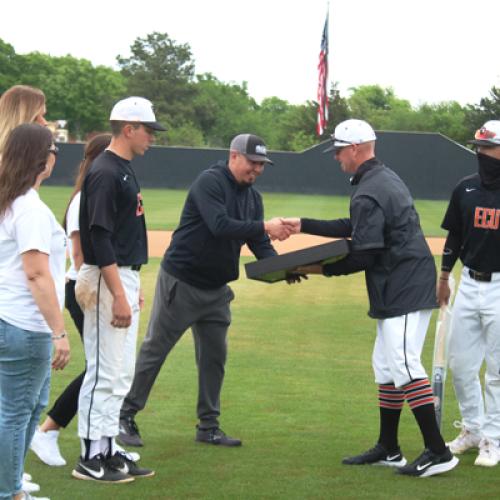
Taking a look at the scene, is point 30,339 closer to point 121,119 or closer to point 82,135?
point 121,119

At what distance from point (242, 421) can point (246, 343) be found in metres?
3.30

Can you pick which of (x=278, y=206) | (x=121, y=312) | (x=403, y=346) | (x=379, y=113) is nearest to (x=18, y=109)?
(x=121, y=312)

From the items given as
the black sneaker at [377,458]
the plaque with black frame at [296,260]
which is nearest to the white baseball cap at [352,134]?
the plaque with black frame at [296,260]

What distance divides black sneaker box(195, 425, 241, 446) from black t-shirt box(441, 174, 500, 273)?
1.96 m

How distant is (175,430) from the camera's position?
24.2ft

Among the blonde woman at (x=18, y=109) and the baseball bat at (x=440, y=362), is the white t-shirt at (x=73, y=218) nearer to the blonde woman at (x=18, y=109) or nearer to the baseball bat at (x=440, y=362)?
the blonde woman at (x=18, y=109)

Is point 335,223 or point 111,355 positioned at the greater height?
point 335,223

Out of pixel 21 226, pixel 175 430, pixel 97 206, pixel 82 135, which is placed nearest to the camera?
pixel 21 226

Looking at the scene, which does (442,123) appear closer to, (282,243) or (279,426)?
(282,243)

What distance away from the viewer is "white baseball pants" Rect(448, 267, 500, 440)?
21.9 feet

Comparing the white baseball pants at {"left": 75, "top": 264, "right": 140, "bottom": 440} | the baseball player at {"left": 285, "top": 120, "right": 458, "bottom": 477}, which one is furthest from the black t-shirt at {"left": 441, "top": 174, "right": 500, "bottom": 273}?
the white baseball pants at {"left": 75, "top": 264, "right": 140, "bottom": 440}

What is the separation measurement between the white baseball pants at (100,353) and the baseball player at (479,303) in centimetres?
222

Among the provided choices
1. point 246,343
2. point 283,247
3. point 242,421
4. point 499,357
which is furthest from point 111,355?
point 283,247

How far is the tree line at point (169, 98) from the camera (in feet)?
275
